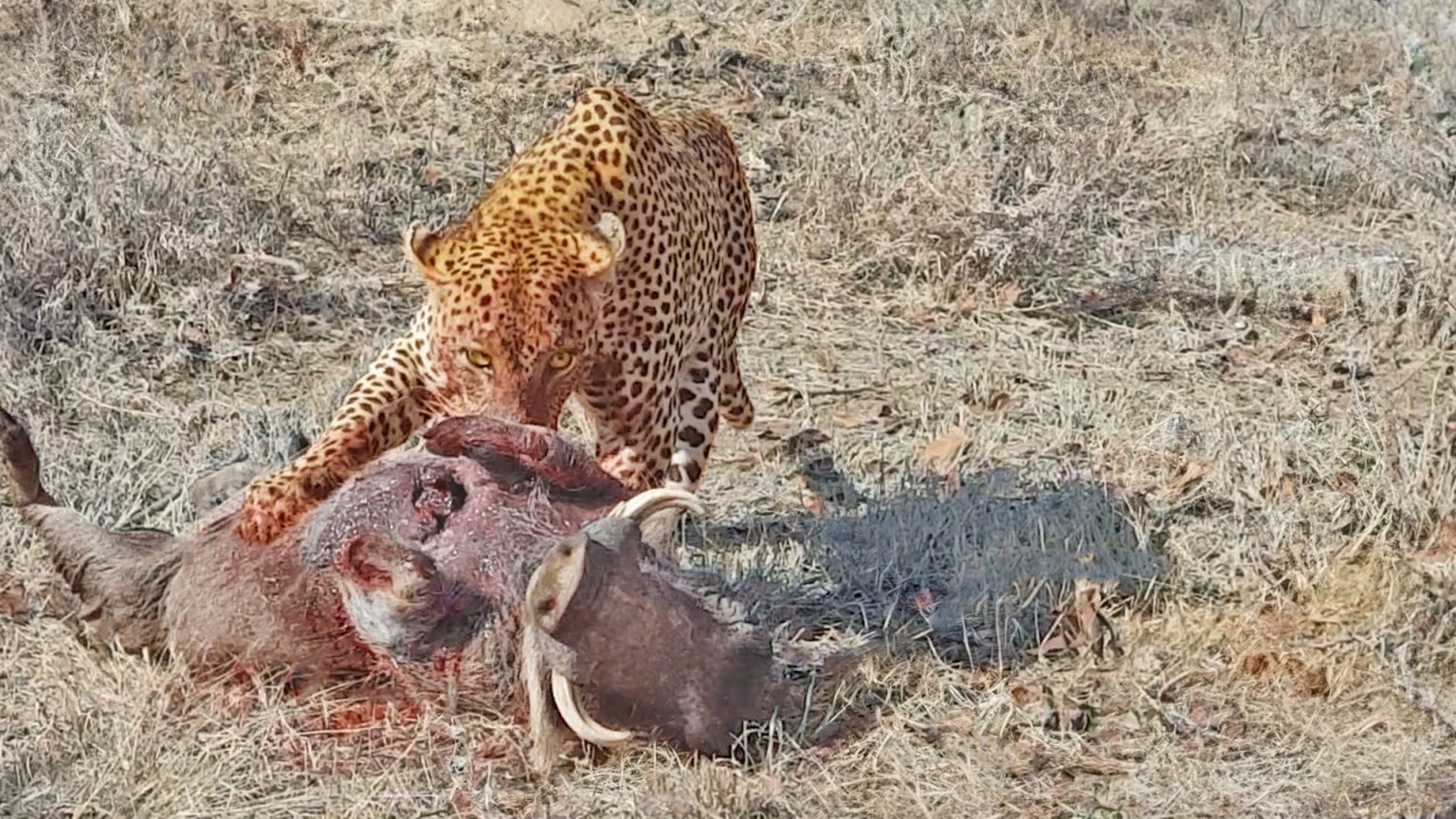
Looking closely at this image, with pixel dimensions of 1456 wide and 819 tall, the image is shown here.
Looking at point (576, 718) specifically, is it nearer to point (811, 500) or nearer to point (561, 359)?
point (561, 359)

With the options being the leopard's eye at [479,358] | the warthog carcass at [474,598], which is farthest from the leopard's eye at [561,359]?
the warthog carcass at [474,598]

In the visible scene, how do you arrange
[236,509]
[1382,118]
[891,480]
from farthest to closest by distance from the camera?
[1382,118] → [891,480] → [236,509]

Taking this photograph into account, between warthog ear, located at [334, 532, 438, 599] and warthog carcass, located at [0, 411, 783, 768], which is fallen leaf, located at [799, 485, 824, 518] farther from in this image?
warthog ear, located at [334, 532, 438, 599]

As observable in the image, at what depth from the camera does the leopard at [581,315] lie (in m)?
4.87

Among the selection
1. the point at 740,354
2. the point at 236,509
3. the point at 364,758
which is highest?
the point at 236,509

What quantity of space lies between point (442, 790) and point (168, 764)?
1.76 feet

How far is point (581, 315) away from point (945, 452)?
1.80 metres

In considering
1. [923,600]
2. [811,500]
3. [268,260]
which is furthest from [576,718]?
[268,260]

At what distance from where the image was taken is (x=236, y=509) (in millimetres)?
4586

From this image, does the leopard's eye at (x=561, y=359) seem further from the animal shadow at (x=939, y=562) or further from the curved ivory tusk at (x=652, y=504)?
the curved ivory tusk at (x=652, y=504)

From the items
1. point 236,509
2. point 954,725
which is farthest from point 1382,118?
point 236,509

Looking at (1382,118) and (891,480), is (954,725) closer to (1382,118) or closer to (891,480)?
(891,480)

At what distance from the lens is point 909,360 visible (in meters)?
7.45

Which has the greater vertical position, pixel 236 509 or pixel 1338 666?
pixel 236 509
